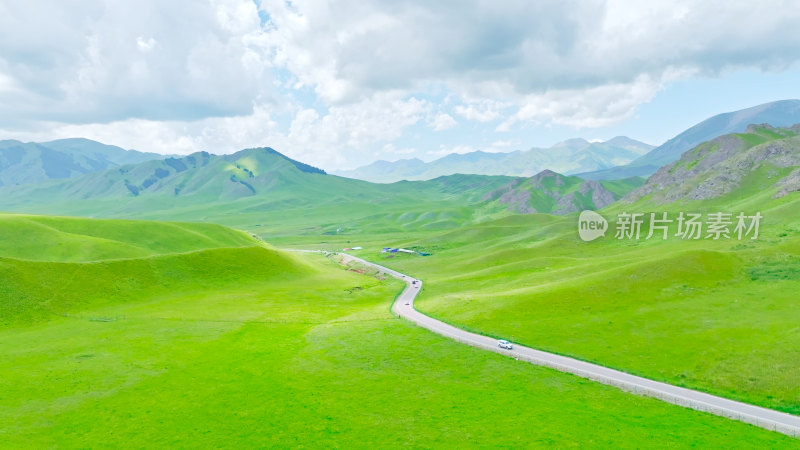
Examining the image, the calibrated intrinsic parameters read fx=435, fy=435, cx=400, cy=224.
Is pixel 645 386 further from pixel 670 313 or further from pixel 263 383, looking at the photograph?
pixel 263 383

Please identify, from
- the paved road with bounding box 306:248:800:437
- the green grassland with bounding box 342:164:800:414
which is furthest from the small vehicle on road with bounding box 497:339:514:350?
the green grassland with bounding box 342:164:800:414

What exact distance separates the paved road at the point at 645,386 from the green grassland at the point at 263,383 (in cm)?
167

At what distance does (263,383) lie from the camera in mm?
53906

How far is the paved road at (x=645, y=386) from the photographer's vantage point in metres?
43.5

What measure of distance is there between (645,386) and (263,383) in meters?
45.7

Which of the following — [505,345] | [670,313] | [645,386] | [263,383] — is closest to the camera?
[645,386]

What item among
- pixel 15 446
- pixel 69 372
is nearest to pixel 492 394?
pixel 15 446

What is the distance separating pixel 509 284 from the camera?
352 feet

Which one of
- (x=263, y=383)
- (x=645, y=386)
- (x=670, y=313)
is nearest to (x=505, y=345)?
(x=645, y=386)

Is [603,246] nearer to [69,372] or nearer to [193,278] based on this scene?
[193,278]

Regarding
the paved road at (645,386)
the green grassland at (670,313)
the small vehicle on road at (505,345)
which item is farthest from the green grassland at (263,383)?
the green grassland at (670,313)

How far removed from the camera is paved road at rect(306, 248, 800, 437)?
4353 centimetres

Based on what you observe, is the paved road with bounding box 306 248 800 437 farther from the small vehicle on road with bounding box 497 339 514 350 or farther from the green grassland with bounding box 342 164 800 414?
the green grassland with bounding box 342 164 800 414

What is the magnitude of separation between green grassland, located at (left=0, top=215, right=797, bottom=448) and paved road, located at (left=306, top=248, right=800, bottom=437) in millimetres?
1669
